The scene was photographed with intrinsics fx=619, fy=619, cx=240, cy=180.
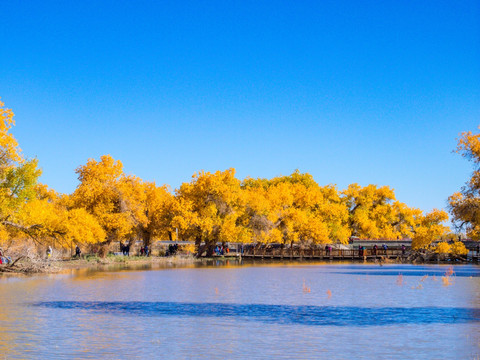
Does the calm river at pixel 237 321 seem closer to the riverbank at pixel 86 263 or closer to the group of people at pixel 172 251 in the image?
the riverbank at pixel 86 263

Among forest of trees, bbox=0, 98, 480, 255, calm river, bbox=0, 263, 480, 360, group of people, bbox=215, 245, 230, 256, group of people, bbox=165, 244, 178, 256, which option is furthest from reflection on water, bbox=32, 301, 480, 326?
group of people, bbox=215, 245, 230, 256

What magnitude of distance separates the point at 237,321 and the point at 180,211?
5141cm

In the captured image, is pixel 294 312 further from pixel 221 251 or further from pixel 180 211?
pixel 221 251

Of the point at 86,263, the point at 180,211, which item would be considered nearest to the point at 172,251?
the point at 180,211

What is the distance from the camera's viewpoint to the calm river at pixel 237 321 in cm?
1543

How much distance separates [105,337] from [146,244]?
197 feet

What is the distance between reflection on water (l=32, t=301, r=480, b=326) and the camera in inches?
808

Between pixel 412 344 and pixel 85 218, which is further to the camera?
pixel 85 218

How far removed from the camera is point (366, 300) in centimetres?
2720

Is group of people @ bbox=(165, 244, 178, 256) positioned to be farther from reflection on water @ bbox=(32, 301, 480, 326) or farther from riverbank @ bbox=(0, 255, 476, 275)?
reflection on water @ bbox=(32, 301, 480, 326)

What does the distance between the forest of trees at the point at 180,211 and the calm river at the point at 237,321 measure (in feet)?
29.8

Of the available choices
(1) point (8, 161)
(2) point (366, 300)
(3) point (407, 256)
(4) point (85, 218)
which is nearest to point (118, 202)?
(4) point (85, 218)

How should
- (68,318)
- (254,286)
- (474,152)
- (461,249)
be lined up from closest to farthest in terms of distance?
(68,318) → (254,286) → (474,152) → (461,249)

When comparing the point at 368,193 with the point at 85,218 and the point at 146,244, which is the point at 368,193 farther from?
the point at 85,218
